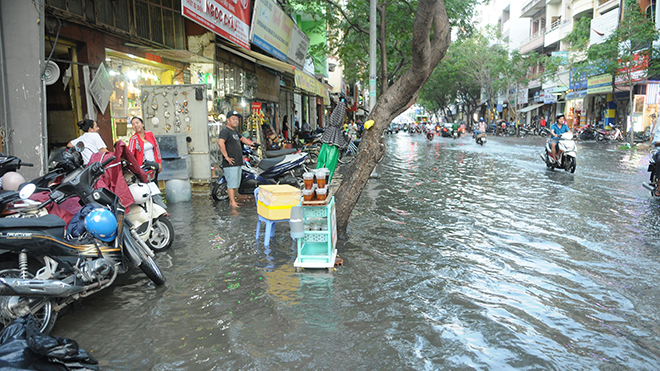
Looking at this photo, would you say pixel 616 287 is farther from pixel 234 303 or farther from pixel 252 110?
pixel 252 110

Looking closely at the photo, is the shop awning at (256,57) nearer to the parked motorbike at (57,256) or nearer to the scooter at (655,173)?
the parked motorbike at (57,256)

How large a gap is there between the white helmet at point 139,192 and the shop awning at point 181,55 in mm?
Answer: 5943

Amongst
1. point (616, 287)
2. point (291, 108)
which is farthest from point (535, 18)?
point (616, 287)

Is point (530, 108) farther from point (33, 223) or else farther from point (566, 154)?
point (33, 223)

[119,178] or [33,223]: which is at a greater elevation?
[119,178]

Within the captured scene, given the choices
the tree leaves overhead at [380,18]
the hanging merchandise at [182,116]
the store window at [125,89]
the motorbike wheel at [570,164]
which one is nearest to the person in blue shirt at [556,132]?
the motorbike wheel at [570,164]

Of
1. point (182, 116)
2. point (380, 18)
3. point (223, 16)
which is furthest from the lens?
point (380, 18)

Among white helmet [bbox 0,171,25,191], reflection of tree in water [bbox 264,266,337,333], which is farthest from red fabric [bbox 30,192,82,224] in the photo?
reflection of tree in water [bbox 264,266,337,333]

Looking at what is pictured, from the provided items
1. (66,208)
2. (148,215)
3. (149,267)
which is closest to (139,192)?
(148,215)

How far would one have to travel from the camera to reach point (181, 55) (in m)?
11.0

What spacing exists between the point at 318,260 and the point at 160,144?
5.49 m

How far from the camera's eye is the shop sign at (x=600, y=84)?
29467 mm

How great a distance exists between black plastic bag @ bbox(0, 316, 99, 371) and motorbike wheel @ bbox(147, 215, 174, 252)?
Result: 8.91 feet

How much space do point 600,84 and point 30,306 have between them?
1379 inches
